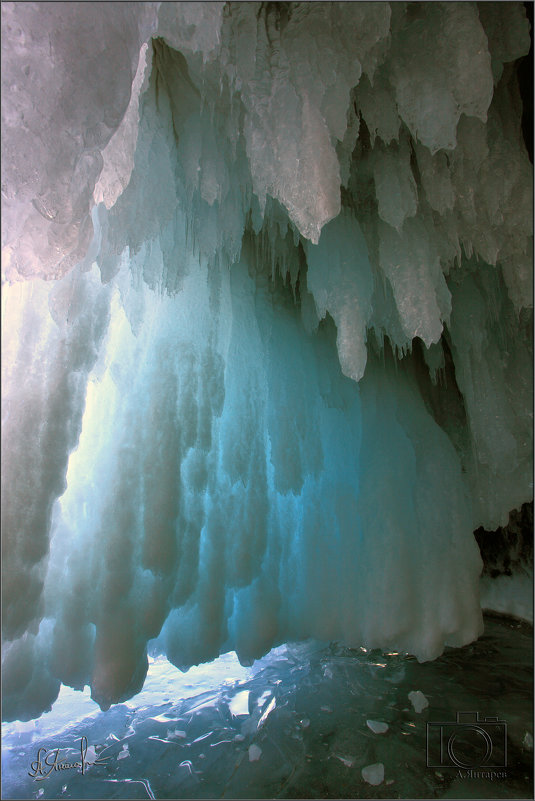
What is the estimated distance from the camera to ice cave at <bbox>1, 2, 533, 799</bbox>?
180cm

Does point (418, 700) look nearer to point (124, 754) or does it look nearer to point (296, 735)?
point (296, 735)

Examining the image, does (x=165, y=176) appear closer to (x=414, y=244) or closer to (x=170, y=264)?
(x=170, y=264)

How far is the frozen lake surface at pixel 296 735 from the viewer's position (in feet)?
5.95

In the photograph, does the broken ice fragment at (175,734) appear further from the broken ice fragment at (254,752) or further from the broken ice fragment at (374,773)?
the broken ice fragment at (374,773)

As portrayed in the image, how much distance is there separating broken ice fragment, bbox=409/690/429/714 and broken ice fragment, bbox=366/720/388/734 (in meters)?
0.22

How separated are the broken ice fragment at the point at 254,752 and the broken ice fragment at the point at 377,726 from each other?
1.67 ft

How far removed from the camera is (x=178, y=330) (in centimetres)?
274

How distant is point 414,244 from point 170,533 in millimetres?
1880

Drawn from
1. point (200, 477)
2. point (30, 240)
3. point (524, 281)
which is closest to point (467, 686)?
point (200, 477)

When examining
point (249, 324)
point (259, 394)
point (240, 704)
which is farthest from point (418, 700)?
point (249, 324)

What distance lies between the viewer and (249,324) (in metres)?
3.15

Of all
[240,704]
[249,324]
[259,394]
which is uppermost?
[249,324]
